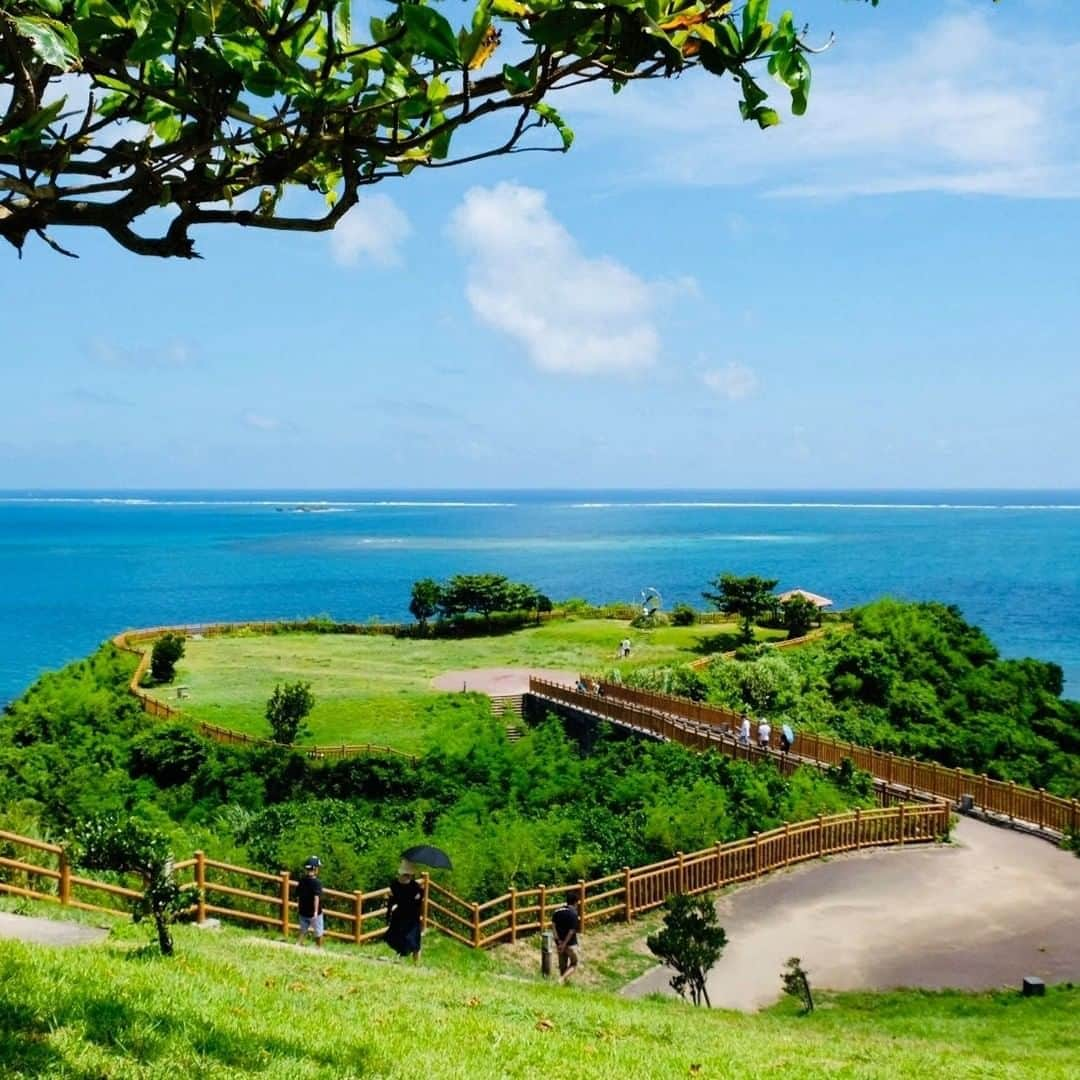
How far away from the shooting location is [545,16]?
A: 141 inches

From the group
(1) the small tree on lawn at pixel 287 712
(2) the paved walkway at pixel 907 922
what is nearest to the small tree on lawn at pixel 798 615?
(1) the small tree on lawn at pixel 287 712

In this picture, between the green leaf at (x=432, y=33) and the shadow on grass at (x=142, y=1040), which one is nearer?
the green leaf at (x=432, y=33)

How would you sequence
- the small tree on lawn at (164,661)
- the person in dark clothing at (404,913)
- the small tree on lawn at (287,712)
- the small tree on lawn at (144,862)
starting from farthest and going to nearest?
1. the small tree on lawn at (164,661)
2. the small tree on lawn at (287,712)
3. the person in dark clothing at (404,913)
4. the small tree on lawn at (144,862)

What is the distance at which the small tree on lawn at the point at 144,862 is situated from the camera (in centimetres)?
1092

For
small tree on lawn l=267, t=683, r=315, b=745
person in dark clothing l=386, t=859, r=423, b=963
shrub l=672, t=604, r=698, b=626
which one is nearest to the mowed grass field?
shrub l=672, t=604, r=698, b=626

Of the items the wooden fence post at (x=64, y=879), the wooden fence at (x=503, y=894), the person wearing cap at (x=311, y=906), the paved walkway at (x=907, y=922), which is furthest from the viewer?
the paved walkway at (x=907, y=922)

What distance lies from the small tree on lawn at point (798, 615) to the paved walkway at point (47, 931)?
1760 inches

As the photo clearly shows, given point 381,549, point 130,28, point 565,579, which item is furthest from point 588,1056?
point 381,549

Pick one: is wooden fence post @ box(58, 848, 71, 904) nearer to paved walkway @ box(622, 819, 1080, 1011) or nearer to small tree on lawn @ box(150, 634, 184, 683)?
paved walkway @ box(622, 819, 1080, 1011)

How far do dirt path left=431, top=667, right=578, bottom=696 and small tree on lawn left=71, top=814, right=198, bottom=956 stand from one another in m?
21.1

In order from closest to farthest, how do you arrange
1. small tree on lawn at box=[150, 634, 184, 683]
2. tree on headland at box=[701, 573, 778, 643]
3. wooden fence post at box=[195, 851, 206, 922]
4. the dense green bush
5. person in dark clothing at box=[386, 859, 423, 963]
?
person in dark clothing at box=[386, 859, 423, 963], wooden fence post at box=[195, 851, 206, 922], the dense green bush, small tree on lawn at box=[150, 634, 184, 683], tree on headland at box=[701, 573, 778, 643]

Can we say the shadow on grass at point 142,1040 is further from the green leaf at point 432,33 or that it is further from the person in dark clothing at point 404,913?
the person in dark clothing at point 404,913

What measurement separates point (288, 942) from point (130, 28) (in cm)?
1399

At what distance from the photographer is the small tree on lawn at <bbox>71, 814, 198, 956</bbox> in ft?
35.8
